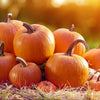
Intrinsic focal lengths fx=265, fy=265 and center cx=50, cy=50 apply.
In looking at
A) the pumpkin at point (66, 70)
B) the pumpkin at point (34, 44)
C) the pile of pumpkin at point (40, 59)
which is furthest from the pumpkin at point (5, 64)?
the pumpkin at point (66, 70)

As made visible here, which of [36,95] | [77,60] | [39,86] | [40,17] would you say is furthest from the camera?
[40,17]

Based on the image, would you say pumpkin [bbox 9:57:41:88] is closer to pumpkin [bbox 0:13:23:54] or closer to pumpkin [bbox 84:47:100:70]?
pumpkin [bbox 0:13:23:54]

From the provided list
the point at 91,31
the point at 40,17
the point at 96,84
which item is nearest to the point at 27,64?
the point at 96,84

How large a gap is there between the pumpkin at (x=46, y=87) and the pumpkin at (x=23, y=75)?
102mm

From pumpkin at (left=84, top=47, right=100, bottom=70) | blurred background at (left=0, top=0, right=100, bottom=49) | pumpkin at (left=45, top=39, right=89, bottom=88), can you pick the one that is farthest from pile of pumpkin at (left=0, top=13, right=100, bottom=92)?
blurred background at (left=0, top=0, right=100, bottom=49)

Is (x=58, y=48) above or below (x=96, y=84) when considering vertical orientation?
above

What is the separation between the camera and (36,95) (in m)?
2.13

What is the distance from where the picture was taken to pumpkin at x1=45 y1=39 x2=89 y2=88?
2539 millimetres

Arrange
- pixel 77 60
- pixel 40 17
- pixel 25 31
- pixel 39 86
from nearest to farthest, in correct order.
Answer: pixel 39 86 < pixel 77 60 < pixel 25 31 < pixel 40 17

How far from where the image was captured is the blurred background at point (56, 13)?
4926 millimetres

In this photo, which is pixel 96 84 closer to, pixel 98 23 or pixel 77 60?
pixel 77 60

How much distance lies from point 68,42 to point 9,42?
0.65 m

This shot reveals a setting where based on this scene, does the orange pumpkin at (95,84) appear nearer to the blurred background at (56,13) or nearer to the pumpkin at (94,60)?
the pumpkin at (94,60)

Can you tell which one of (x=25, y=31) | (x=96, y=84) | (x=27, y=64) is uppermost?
(x=25, y=31)
